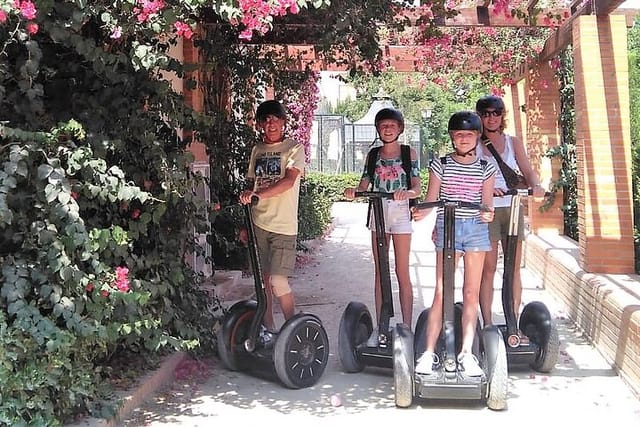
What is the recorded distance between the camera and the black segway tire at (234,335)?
14.5ft

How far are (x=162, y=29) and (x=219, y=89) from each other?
4692 mm

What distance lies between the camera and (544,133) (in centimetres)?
856

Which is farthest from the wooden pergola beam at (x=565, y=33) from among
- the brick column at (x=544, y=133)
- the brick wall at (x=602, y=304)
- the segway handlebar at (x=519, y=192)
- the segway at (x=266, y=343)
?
the segway at (x=266, y=343)

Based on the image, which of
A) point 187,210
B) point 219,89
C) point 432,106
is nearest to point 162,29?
point 187,210

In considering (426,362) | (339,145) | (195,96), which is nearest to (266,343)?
(426,362)

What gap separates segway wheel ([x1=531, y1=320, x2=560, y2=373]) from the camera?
4309 millimetres

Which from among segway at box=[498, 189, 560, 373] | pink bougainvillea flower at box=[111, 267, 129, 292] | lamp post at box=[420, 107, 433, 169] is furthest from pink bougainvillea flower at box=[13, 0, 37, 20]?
lamp post at box=[420, 107, 433, 169]

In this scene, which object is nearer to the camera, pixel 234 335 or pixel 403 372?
pixel 403 372

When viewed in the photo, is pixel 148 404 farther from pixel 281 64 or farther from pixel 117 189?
pixel 281 64

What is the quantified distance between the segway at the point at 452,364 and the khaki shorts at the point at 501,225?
71 cm

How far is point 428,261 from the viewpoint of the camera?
9.61 meters

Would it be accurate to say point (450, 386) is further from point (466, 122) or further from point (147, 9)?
point (147, 9)

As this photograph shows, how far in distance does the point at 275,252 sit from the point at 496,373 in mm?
1469

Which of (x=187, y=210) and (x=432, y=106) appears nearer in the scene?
(x=187, y=210)
